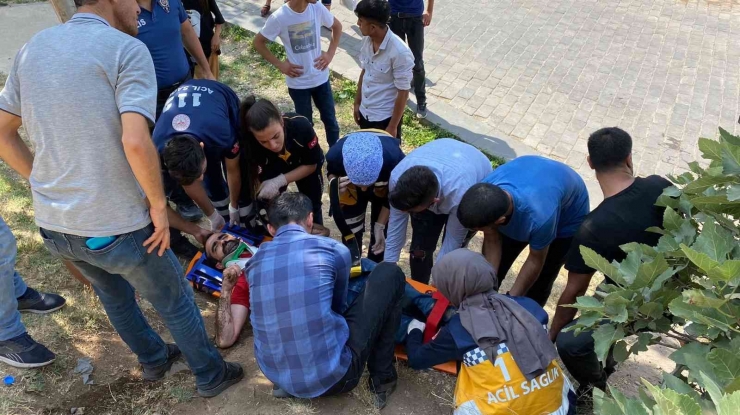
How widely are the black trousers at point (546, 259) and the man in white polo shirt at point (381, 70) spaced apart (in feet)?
5.14

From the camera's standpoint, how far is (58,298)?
3436mm

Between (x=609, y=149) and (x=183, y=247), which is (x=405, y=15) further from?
(x=609, y=149)

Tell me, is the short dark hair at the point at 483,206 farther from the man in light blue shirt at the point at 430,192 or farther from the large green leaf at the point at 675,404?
the large green leaf at the point at 675,404

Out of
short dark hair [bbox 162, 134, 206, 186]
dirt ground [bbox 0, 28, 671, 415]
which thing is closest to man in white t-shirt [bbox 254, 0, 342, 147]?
short dark hair [bbox 162, 134, 206, 186]

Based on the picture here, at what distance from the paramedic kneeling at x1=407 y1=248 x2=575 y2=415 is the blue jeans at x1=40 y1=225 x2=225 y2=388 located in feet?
3.95

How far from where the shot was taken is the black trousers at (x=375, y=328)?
9.02 ft

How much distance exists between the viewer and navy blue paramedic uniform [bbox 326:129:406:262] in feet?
10.9

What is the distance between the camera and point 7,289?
2803mm

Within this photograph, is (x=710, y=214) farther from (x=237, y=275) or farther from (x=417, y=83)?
(x=417, y=83)

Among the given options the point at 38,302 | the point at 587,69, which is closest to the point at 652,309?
the point at 38,302

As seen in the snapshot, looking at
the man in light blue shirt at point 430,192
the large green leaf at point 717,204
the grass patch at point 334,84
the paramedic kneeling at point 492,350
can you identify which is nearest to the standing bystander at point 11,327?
the man in light blue shirt at point 430,192

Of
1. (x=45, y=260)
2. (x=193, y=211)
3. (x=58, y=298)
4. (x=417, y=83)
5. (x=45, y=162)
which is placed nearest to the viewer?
(x=45, y=162)

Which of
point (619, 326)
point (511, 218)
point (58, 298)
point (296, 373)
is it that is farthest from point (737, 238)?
point (58, 298)

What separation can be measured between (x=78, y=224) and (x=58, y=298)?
1556 millimetres
